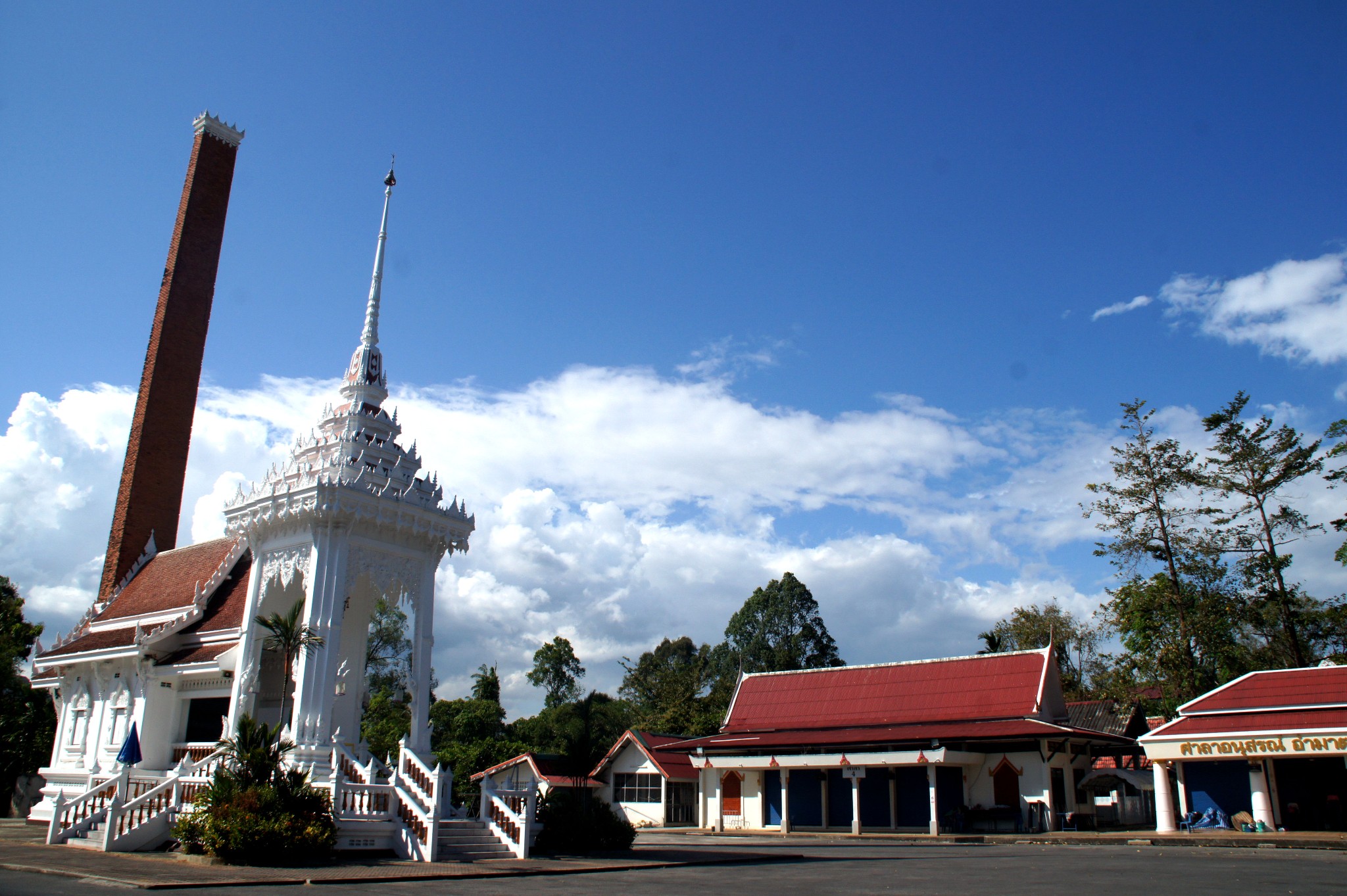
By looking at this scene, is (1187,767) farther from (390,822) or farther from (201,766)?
(201,766)

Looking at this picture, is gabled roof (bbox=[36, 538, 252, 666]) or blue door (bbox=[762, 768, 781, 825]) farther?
blue door (bbox=[762, 768, 781, 825])

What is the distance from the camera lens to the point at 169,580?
2492cm

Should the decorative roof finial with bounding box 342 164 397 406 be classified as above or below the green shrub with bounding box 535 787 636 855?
above

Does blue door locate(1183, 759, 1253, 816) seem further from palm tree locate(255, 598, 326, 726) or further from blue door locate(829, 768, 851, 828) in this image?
palm tree locate(255, 598, 326, 726)

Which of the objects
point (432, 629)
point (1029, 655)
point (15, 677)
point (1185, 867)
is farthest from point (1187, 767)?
point (15, 677)

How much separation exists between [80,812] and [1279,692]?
30.0 m

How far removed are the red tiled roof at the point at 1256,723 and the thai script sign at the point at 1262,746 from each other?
9.5 inches

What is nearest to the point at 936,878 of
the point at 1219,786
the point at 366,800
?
the point at 366,800

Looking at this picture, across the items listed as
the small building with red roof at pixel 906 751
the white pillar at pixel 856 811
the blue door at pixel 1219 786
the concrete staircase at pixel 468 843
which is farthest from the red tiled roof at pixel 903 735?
the concrete staircase at pixel 468 843

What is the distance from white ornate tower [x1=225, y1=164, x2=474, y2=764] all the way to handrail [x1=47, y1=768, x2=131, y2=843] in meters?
2.51

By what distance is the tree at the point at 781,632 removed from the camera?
2349 inches

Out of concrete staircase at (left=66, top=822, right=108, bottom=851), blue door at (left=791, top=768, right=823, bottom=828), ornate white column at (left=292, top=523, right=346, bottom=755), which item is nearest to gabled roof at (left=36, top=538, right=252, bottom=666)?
ornate white column at (left=292, top=523, right=346, bottom=755)

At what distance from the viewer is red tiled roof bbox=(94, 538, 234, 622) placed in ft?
77.2

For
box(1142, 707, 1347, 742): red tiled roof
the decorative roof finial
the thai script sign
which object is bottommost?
the thai script sign
